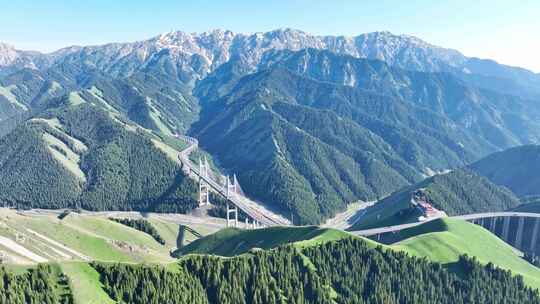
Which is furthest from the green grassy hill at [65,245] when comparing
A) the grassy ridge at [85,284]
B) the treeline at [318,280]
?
the grassy ridge at [85,284]

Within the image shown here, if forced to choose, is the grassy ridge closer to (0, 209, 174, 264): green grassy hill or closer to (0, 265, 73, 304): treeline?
(0, 265, 73, 304): treeline

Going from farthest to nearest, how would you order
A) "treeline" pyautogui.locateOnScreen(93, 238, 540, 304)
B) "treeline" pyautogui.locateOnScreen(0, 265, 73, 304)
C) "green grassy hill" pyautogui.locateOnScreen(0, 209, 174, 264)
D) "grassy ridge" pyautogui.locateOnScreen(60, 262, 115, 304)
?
"green grassy hill" pyautogui.locateOnScreen(0, 209, 174, 264)
"treeline" pyautogui.locateOnScreen(93, 238, 540, 304)
"grassy ridge" pyautogui.locateOnScreen(60, 262, 115, 304)
"treeline" pyautogui.locateOnScreen(0, 265, 73, 304)

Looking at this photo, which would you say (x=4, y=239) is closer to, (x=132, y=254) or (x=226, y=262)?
(x=132, y=254)

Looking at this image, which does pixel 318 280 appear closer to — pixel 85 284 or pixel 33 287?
pixel 85 284

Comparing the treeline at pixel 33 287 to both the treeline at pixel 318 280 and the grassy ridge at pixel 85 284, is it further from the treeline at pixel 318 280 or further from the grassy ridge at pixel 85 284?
the treeline at pixel 318 280

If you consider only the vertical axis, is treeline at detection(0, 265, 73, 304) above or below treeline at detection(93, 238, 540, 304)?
above

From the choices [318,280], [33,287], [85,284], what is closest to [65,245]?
[85,284]

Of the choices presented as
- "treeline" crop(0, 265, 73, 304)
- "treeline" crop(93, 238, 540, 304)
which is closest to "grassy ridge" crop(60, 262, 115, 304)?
"treeline" crop(0, 265, 73, 304)
